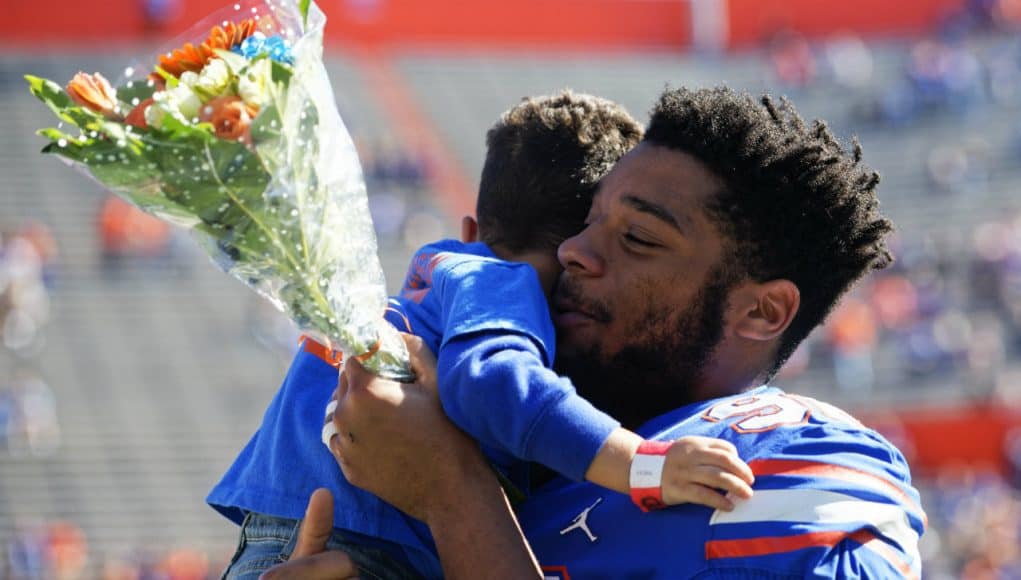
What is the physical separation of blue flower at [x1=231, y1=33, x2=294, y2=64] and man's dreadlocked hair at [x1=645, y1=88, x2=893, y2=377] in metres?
0.76

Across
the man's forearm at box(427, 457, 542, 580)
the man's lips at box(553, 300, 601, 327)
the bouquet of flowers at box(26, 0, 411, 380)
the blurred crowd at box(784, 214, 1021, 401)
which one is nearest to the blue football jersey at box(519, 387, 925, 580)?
the man's forearm at box(427, 457, 542, 580)

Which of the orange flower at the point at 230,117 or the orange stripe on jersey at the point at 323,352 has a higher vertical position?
the orange flower at the point at 230,117

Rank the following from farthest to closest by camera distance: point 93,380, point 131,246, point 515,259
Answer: point 131,246 < point 93,380 < point 515,259

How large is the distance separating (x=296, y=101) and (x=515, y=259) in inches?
33.5

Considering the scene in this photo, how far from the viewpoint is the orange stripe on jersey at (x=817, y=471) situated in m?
2.29

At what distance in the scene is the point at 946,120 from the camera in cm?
2494

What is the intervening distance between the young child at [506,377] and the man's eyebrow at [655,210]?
0.71 ft

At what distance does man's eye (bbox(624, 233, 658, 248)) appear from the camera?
262 cm

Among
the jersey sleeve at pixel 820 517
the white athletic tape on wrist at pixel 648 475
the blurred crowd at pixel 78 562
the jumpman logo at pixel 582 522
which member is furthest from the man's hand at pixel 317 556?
the blurred crowd at pixel 78 562

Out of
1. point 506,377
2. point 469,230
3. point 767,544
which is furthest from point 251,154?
point 469,230

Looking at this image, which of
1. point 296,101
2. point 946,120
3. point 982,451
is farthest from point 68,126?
point 946,120

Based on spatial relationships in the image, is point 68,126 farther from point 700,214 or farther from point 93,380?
point 93,380

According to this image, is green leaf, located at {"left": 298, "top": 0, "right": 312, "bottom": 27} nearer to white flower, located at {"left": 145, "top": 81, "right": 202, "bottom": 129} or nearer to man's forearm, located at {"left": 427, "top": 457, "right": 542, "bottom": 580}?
white flower, located at {"left": 145, "top": 81, "right": 202, "bottom": 129}

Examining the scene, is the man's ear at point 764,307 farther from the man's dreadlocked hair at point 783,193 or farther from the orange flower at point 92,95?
the orange flower at point 92,95
